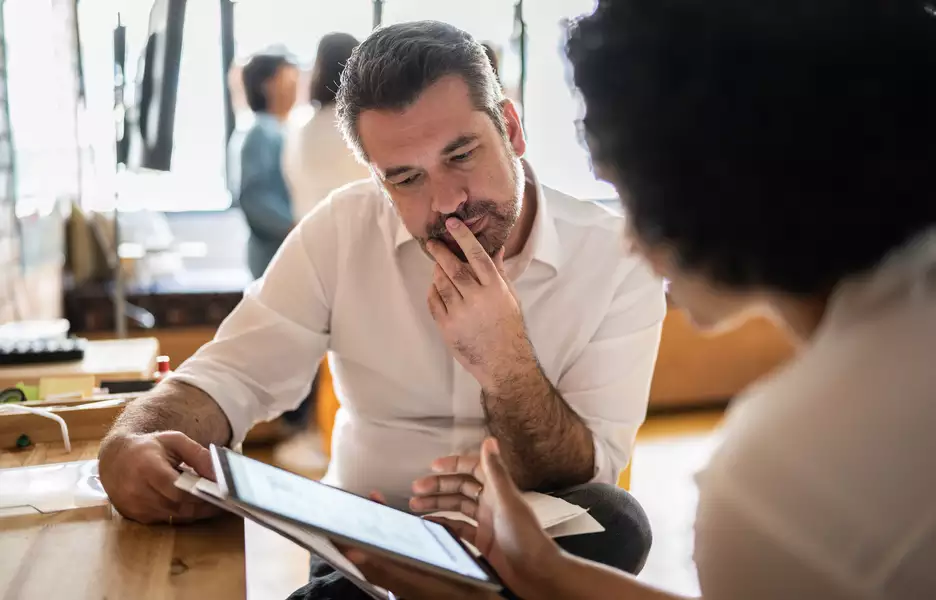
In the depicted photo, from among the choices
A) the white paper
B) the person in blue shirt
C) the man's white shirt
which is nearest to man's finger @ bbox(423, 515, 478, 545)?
the white paper

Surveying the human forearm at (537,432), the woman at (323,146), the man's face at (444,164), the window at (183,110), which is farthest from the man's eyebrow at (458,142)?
the window at (183,110)

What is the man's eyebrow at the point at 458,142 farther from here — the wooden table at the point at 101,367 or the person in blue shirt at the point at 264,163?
the person in blue shirt at the point at 264,163

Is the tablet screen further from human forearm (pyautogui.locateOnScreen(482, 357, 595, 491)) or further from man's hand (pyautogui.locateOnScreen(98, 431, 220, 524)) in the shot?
human forearm (pyautogui.locateOnScreen(482, 357, 595, 491))

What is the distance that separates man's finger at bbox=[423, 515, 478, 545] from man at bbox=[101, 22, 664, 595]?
16 cm

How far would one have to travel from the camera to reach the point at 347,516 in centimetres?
87

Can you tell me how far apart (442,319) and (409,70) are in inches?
14.0

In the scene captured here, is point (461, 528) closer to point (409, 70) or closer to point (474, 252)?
point (474, 252)

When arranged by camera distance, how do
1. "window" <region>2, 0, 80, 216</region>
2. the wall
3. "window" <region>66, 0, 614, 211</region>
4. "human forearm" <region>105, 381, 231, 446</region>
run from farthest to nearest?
"window" <region>66, 0, 614, 211</region>
"window" <region>2, 0, 80, 216</region>
the wall
"human forearm" <region>105, 381, 231, 446</region>

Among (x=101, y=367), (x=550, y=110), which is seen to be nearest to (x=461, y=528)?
(x=101, y=367)

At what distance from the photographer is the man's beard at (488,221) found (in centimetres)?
129

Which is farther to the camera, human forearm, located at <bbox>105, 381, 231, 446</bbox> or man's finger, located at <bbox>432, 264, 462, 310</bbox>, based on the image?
man's finger, located at <bbox>432, 264, 462, 310</bbox>

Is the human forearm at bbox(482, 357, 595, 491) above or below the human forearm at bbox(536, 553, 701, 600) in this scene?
below

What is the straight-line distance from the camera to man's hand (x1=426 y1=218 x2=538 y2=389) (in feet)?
4.17

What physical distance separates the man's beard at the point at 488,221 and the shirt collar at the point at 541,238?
8 centimetres
